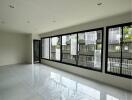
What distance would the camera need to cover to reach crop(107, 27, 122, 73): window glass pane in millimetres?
4009

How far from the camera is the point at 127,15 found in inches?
140

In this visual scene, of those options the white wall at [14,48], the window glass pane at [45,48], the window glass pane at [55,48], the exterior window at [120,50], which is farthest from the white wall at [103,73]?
the white wall at [14,48]

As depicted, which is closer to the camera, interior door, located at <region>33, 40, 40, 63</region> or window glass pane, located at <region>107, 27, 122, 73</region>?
window glass pane, located at <region>107, 27, 122, 73</region>

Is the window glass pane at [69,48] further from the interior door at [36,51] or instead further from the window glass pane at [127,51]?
the interior door at [36,51]

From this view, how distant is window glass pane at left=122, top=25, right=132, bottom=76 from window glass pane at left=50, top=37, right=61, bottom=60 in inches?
172

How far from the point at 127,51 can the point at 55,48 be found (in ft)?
16.6

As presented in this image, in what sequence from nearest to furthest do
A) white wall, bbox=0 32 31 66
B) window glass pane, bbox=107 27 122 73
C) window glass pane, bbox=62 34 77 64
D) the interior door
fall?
window glass pane, bbox=107 27 122 73 → window glass pane, bbox=62 34 77 64 → white wall, bbox=0 32 31 66 → the interior door

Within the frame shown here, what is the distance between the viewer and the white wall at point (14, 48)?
789cm

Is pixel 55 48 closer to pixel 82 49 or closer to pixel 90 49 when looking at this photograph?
pixel 82 49

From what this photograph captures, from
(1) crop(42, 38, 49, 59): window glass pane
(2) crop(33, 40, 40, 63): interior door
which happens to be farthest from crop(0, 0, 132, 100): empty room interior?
(2) crop(33, 40, 40, 63): interior door

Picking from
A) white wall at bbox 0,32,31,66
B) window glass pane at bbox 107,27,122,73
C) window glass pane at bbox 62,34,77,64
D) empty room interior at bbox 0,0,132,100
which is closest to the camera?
empty room interior at bbox 0,0,132,100

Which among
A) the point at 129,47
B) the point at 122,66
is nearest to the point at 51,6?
the point at 129,47

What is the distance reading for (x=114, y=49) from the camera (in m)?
4.13

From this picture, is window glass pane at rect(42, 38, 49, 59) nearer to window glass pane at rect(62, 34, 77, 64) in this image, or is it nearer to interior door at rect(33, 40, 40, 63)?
interior door at rect(33, 40, 40, 63)
